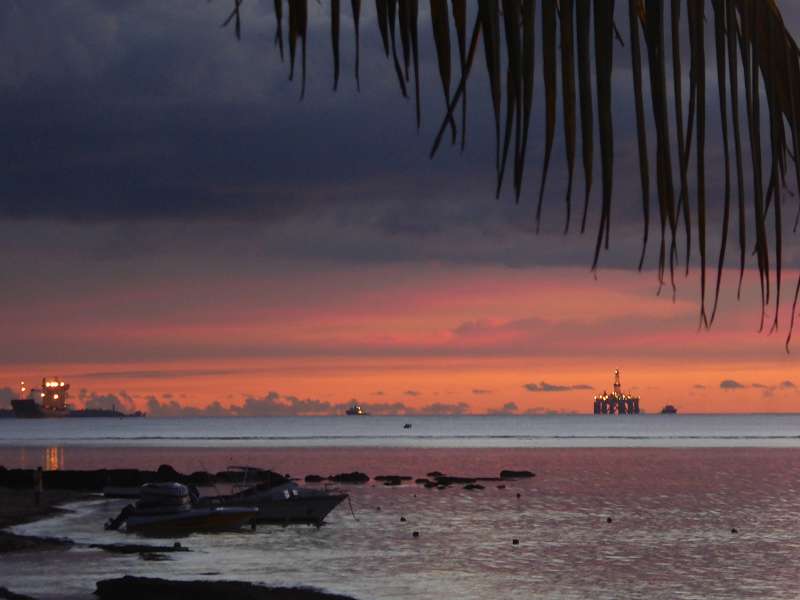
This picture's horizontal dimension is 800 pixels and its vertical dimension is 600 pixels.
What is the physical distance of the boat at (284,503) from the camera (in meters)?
53.3

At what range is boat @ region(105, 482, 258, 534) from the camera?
49.5m

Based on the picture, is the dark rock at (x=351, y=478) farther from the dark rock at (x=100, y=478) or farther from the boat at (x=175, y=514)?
the boat at (x=175, y=514)

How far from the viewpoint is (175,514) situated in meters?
49.5

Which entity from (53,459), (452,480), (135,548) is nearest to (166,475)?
(452,480)

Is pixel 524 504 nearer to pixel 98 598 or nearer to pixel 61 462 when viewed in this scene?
pixel 98 598

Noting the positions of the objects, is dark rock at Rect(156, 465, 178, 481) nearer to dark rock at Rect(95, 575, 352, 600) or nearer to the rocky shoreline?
the rocky shoreline

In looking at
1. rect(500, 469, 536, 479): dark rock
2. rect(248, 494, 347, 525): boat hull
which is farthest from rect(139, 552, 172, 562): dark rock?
rect(500, 469, 536, 479): dark rock

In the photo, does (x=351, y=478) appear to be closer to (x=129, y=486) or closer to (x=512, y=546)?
(x=129, y=486)

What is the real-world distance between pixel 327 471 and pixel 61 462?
3371 centimetres

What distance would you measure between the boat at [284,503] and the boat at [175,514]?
167cm

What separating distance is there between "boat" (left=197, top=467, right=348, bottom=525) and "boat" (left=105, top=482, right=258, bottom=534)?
1673mm

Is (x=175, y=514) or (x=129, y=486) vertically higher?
(x=175, y=514)

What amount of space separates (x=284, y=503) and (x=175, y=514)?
615cm

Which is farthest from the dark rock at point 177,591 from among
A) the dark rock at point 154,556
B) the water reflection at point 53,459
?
the water reflection at point 53,459
